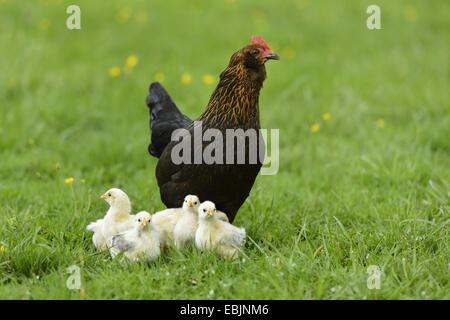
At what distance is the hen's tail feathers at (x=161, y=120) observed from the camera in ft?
13.4

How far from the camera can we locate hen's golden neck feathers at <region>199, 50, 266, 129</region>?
349 centimetres

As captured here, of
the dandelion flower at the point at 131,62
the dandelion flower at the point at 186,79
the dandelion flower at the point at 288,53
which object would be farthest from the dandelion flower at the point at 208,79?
the dandelion flower at the point at 288,53

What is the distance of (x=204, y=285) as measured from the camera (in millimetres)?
3143

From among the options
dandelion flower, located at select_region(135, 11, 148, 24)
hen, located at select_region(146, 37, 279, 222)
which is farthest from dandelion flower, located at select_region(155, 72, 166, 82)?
hen, located at select_region(146, 37, 279, 222)

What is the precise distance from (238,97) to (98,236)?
1.44m

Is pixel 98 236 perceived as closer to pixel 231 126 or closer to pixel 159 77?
pixel 231 126

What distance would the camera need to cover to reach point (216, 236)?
340cm

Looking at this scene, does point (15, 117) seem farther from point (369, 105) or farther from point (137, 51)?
point (369, 105)

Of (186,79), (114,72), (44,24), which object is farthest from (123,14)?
(186,79)

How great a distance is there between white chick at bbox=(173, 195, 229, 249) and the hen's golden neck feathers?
587 mm

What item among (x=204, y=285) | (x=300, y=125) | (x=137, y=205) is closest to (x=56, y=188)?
(x=137, y=205)

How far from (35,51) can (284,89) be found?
3751 mm

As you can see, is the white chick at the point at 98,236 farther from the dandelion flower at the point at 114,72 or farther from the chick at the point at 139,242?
the dandelion flower at the point at 114,72

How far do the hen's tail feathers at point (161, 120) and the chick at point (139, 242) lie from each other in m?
0.92
